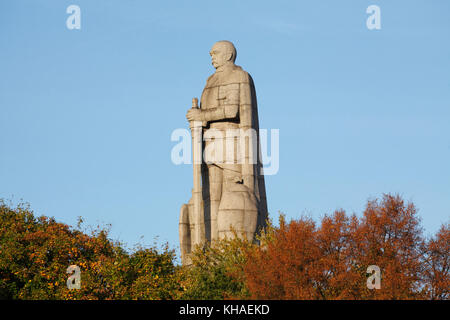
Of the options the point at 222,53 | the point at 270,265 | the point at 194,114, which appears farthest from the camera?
the point at 222,53

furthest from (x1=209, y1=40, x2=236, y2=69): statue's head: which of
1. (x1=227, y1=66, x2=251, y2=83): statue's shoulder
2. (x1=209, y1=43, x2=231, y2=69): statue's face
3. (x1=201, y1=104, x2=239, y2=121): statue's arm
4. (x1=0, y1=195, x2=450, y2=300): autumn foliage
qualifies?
(x1=0, y1=195, x2=450, y2=300): autumn foliage

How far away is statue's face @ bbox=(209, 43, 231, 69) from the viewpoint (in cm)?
3100

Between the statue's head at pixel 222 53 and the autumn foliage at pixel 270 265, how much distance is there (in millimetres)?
5644

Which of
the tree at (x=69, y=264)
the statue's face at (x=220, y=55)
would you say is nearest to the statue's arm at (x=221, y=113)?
the statue's face at (x=220, y=55)

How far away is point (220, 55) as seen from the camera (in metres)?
31.0

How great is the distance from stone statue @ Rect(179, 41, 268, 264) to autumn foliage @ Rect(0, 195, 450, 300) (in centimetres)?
114

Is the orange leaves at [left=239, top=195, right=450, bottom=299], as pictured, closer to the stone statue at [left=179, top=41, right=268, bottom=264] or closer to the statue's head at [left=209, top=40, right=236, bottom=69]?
the stone statue at [left=179, top=41, right=268, bottom=264]

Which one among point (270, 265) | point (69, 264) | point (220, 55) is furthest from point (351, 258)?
point (69, 264)

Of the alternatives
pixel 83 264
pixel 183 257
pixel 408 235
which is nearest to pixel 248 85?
pixel 183 257

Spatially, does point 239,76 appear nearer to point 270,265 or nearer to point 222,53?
point 222,53

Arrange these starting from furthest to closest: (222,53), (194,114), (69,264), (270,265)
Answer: (69,264) → (222,53) → (194,114) → (270,265)

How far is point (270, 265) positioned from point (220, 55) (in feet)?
25.6

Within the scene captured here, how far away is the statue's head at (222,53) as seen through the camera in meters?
31.0
